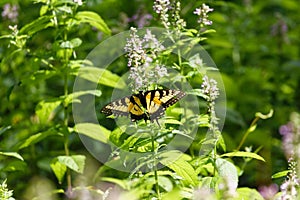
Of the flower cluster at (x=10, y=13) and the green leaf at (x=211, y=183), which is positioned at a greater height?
the flower cluster at (x=10, y=13)

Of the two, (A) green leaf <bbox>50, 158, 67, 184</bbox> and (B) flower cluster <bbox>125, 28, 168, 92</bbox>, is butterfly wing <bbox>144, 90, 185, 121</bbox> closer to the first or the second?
(B) flower cluster <bbox>125, 28, 168, 92</bbox>

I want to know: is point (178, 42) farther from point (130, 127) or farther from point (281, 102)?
point (281, 102)

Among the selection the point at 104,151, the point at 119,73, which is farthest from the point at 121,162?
the point at 119,73

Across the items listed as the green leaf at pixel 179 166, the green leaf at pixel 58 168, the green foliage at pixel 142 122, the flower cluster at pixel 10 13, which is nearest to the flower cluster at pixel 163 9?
the green foliage at pixel 142 122

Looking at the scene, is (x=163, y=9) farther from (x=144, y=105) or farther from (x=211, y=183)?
(x=211, y=183)

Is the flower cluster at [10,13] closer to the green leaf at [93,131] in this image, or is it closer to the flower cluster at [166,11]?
the green leaf at [93,131]

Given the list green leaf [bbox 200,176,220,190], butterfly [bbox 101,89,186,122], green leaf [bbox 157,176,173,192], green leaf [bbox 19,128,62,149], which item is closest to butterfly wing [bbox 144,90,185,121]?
butterfly [bbox 101,89,186,122]

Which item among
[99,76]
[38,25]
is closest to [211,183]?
[99,76]
